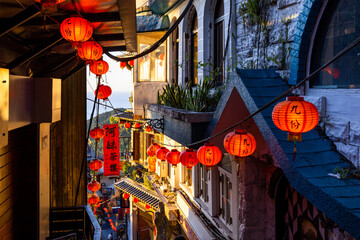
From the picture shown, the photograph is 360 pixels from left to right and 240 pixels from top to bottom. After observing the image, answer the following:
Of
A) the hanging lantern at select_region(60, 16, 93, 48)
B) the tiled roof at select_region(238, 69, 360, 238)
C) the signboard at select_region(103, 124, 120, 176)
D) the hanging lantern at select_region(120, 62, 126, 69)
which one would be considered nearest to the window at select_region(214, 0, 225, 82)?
the tiled roof at select_region(238, 69, 360, 238)

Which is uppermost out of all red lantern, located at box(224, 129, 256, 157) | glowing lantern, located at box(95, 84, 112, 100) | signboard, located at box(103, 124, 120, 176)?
glowing lantern, located at box(95, 84, 112, 100)

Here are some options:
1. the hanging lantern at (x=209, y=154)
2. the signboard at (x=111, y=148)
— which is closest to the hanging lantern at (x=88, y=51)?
the hanging lantern at (x=209, y=154)

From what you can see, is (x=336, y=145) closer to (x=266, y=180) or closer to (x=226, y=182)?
(x=266, y=180)

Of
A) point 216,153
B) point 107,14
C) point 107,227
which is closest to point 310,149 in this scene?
point 216,153

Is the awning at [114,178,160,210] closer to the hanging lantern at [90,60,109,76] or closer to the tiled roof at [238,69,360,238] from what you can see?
the hanging lantern at [90,60,109,76]

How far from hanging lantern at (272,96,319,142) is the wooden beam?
3.64m

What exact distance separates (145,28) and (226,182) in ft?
30.2

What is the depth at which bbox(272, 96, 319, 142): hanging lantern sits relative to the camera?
3.35 meters

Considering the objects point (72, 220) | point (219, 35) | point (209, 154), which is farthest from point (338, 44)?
point (72, 220)

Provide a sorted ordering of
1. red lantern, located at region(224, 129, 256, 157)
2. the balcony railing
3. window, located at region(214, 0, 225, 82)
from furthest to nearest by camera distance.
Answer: window, located at region(214, 0, 225, 82), the balcony railing, red lantern, located at region(224, 129, 256, 157)

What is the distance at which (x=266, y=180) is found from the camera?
5.52 metres

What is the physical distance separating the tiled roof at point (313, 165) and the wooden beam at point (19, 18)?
3329 mm

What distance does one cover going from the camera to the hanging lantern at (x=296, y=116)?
335 cm

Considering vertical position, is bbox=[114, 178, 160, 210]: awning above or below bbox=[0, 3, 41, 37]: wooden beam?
below
